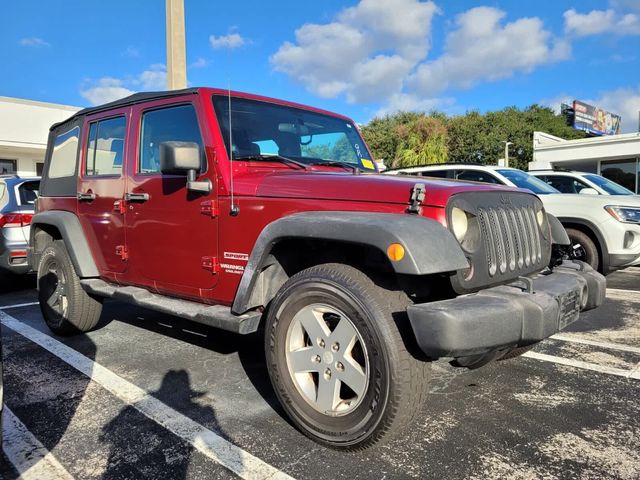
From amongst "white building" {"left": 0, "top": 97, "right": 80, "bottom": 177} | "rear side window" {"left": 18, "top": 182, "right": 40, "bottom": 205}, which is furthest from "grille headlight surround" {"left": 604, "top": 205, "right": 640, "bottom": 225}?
"white building" {"left": 0, "top": 97, "right": 80, "bottom": 177}

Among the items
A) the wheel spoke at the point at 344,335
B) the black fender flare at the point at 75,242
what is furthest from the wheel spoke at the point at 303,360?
the black fender flare at the point at 75,242

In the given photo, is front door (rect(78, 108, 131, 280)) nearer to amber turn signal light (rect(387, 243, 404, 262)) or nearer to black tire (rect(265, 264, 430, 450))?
black tire (rect(265, 264, 430, 450))

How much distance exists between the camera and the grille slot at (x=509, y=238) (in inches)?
104

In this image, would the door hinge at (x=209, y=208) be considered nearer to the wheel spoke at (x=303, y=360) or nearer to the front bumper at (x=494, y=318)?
the wheel spoke at (x=303, y=360)

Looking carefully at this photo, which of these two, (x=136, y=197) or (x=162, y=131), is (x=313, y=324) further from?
(x=162, y=131)

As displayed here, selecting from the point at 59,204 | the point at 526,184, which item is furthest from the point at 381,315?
the point at 526,184

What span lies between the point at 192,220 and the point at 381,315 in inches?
63.8

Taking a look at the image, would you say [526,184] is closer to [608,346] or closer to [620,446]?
[608,346]

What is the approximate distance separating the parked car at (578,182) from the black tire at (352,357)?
723cm

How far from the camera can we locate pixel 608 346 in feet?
14.4

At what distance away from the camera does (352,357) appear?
101 inches

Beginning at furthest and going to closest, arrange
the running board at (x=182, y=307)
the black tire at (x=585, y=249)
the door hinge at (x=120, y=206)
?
the black tire at (x=585, y=249), the door hinge at (x=120, y=206), the running board at (x=182, y=307)

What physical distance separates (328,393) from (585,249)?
6.06 meters

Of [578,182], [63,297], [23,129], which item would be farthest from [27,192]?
[23,129]
